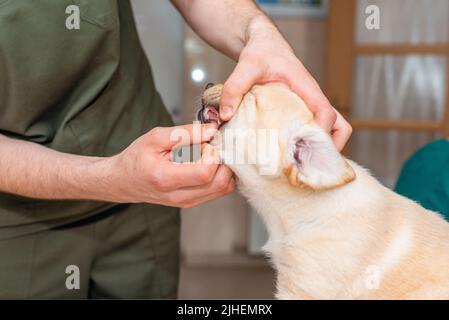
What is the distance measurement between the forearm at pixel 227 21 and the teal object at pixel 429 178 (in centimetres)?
68

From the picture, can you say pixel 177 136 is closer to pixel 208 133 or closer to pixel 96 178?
pixel 208 133

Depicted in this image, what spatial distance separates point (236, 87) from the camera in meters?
1.13

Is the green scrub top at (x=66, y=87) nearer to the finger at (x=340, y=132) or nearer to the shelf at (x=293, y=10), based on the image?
the finger at (x=340, y=132)

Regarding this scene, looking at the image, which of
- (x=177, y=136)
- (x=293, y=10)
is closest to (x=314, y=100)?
(x=177, y=136)

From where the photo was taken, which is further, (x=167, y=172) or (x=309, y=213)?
(x=309, y=213)

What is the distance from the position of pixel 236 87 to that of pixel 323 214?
0.99ft

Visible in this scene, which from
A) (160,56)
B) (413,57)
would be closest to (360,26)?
(413,57)

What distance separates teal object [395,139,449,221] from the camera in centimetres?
159

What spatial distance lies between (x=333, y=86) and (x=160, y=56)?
94 cm

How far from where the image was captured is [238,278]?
3.22m

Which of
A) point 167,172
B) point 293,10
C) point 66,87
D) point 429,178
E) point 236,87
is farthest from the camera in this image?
point 293,10

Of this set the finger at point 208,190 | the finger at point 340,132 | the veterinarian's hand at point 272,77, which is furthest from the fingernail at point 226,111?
the finger at point 340,132

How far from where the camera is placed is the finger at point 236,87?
3.71 ft

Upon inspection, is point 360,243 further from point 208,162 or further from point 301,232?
point 208,162
